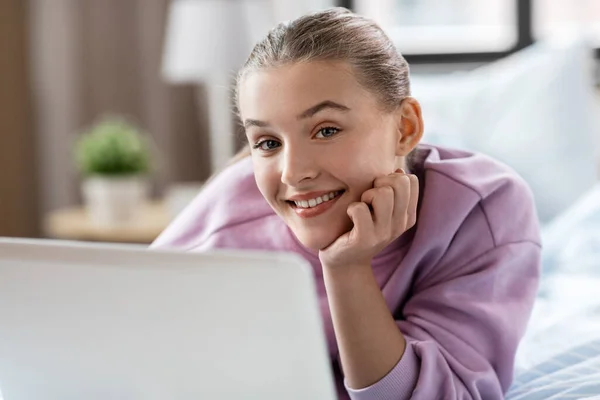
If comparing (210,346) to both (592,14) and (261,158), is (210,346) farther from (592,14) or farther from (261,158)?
(592,14)

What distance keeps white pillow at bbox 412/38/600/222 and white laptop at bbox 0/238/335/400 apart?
4.41ft

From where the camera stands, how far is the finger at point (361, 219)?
976 millimetres

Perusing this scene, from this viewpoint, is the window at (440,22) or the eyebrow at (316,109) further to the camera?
the window at (440,22)

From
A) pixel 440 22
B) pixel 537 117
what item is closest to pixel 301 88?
pixel 537 117

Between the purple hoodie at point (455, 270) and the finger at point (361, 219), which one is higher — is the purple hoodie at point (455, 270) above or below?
below

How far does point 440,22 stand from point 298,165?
96.4 inches

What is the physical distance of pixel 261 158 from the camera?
3.39 feet

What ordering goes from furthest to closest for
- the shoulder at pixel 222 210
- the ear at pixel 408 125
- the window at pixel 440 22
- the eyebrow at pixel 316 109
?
the window at pixel 440 22
the shoulder at pixel 222 210
the ear at pixel 408 125
the eyebrow at pixel 316 109

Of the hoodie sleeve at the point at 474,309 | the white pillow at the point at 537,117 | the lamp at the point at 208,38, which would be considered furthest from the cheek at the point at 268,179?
the lamp at the point at 208,38

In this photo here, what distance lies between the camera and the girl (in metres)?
0.99

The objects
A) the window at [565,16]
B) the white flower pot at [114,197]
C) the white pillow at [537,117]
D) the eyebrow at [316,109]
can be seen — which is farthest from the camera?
the window at [565,16]

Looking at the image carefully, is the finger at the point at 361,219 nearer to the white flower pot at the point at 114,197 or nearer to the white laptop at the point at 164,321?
the white laptop at the point at 164,321

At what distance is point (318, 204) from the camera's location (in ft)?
3.32

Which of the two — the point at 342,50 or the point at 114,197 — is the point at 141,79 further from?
the point at 342,50
